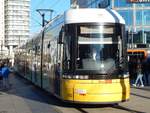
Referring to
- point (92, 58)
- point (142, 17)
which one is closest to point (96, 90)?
point (92, 58)

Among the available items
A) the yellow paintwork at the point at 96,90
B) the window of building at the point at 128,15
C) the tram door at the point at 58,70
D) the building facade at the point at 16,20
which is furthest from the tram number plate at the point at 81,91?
the building facade at the point at 16,20

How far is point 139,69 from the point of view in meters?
28.8

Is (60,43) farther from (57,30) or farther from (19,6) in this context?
(19,6)

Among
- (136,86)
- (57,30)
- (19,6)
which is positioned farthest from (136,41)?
(57,30)

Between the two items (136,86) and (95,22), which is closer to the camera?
(95,22)

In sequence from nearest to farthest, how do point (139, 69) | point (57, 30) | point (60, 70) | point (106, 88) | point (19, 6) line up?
point (106, 88), point (60, 70), point (57, 30), point (139, 69), point (19, 6)

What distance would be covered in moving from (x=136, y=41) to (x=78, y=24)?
65645 mm

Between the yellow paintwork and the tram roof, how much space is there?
6.66 feet

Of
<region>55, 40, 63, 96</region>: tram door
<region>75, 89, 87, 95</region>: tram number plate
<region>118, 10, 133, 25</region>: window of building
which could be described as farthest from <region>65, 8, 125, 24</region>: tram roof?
<region>118, 10, 133, 25</region>: window of building

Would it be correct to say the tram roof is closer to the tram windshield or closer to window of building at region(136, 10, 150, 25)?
the tram windshield

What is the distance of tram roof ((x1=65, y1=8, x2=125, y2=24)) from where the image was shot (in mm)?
16672

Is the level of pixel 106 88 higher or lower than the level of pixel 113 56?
lower

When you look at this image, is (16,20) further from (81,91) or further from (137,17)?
(81,91)

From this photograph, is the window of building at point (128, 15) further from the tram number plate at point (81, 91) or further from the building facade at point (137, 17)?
the tram number plate at point (81, 91)
